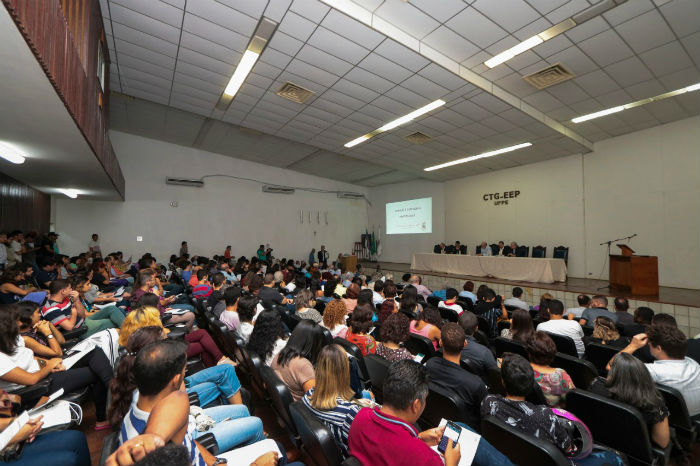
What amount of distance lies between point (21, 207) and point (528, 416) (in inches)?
389

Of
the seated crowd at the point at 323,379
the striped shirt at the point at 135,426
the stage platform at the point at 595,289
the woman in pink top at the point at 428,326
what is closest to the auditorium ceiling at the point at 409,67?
the stage platform at the point at 595,289

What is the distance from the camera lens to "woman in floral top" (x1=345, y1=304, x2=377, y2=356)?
2824 mm

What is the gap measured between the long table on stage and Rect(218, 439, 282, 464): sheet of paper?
866 centimetres

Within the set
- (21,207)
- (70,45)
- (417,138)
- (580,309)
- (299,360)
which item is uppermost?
(417,138)

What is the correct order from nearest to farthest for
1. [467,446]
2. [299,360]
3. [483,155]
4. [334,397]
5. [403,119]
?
[467,446]
[334,397]
[299,360]
[403,119]
[483,155]

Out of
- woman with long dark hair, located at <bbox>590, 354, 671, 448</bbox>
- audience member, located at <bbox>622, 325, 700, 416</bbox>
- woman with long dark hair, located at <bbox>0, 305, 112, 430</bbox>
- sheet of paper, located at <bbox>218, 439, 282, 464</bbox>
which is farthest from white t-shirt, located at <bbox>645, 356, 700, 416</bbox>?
woman with long dark hair, located at <bbox>0, 305, 112, 430</bbox>

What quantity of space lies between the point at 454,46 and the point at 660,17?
2553 millimetres

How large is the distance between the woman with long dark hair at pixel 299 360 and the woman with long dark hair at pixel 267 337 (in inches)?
10.9

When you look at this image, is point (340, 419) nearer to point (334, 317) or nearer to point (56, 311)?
point (334, 317)

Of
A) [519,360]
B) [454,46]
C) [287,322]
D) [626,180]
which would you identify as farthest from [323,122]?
[626,180]

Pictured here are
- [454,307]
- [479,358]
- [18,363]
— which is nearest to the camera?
[18,363]

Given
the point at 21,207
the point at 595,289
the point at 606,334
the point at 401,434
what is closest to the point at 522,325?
the point at 606,334

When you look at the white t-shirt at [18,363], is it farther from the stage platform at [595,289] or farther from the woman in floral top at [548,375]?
the stage platform at [595,289]

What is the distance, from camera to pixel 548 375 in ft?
6.65
